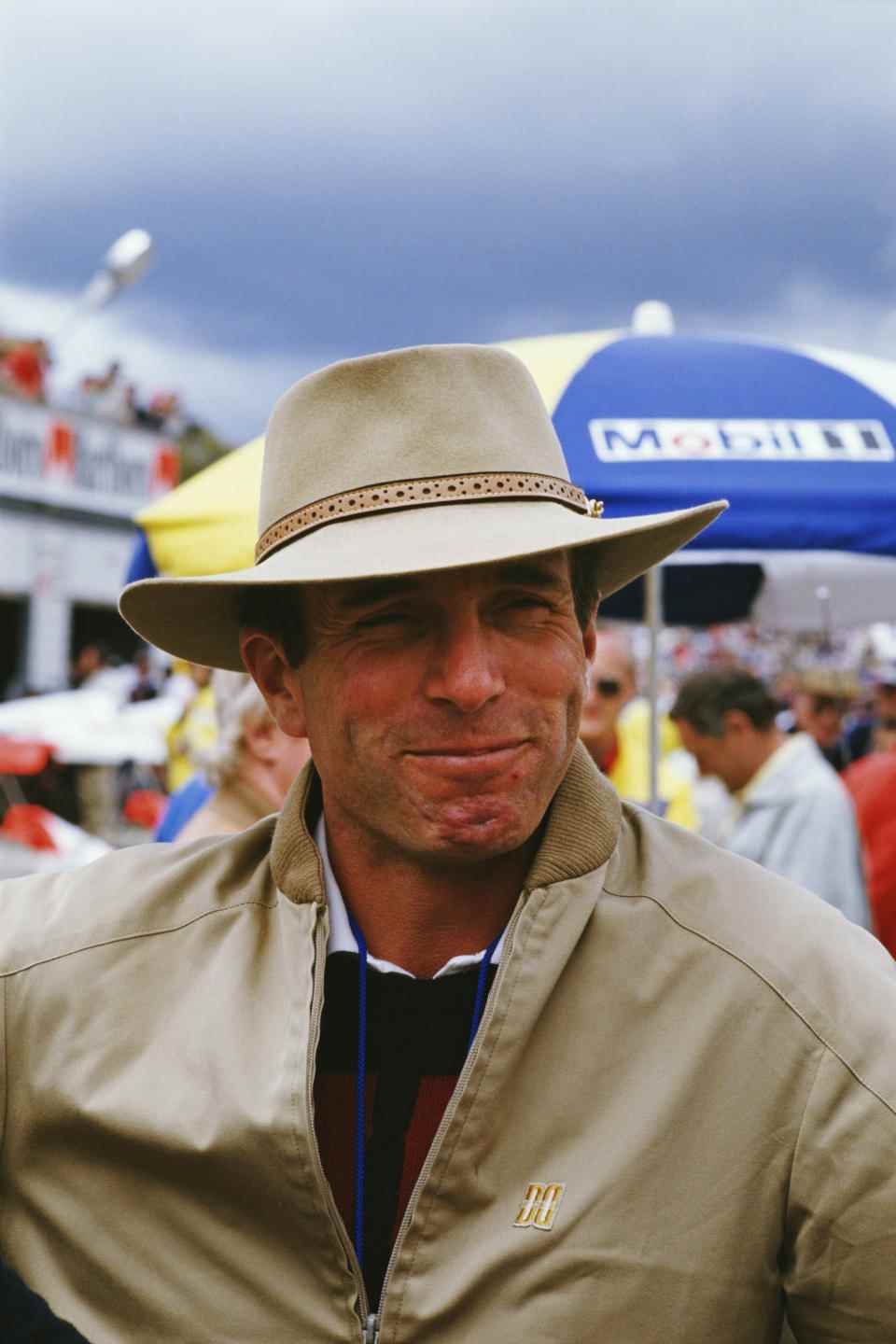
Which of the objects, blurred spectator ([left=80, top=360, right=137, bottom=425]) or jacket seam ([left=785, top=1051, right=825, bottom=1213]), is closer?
jacket seam ([left=785, top=1051, right=825, bottom=1213])

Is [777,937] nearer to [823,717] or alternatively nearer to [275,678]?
Answer: [275,678]

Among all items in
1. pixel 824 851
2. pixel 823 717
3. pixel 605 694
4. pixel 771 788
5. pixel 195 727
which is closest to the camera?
pixel 824 851

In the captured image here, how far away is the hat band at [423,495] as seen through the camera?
180 cm

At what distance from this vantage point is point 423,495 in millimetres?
1804

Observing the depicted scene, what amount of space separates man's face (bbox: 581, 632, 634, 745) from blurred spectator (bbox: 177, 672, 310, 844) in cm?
225

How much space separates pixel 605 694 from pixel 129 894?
13.5 feet

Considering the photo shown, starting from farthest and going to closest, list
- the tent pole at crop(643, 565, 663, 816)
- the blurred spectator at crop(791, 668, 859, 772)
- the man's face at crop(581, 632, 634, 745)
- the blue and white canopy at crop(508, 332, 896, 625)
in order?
1. the blurred spectator at crop(791, 668, 859, 772)
2. the man's face at crop(581, 632, 634, 745)
3. the tent pole at crop(643, 565, 663, 816)
4. the blue and white canopy at crop(508, 332, 896, 625)

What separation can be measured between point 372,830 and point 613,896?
0.31 meters

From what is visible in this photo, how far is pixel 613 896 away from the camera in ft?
5.84

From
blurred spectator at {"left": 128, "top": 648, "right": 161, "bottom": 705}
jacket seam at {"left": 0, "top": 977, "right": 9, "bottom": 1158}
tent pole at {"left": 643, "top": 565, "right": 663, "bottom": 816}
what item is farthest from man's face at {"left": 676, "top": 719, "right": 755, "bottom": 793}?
blurred spectator at {"left": 128, "top": 648, "right": 161, "bottom": 705}

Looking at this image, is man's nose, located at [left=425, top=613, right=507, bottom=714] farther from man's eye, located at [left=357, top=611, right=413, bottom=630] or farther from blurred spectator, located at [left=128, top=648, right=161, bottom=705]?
blurred spectator, located at [left=128, top=648, right=161, bottom=705]

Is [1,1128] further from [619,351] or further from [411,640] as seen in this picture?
[619,351]

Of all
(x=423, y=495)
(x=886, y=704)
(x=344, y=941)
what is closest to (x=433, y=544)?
(x=423, y=495)

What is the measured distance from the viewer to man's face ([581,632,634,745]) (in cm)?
588
